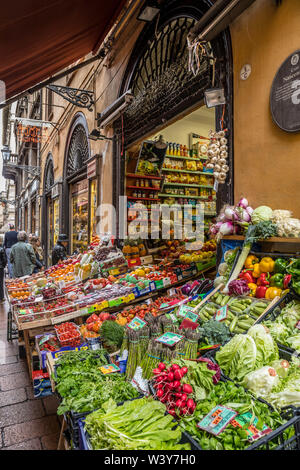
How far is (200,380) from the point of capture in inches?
71.2

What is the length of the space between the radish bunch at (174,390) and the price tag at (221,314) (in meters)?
0.76

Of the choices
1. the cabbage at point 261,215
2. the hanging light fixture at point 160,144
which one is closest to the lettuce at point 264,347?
the cabbage at point 261,215

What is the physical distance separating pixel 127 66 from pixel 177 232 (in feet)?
11.8

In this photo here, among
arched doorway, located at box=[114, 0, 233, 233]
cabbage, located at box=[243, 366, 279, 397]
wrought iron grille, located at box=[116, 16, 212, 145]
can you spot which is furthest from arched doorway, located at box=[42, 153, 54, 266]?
cabbage, located at box=[243, 366, 279, 397]

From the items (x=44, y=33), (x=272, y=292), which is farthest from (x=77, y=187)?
(x=272, y=292)

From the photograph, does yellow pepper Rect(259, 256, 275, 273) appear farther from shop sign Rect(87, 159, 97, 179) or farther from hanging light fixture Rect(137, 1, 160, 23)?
shop sign Rect(87, 159, 97, 179)

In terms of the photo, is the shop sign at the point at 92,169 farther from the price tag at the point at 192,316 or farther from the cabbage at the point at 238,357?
the cabbage at the point at 238,357

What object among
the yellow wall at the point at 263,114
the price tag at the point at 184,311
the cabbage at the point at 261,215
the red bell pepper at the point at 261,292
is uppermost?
the yellow wall at the point at 263,114

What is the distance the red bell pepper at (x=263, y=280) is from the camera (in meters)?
2.72

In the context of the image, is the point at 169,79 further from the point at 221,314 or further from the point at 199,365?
the point at 199,365

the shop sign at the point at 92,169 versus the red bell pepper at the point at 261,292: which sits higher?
the shop sign at the point at 92,169

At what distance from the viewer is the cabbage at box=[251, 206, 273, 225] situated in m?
2.88
